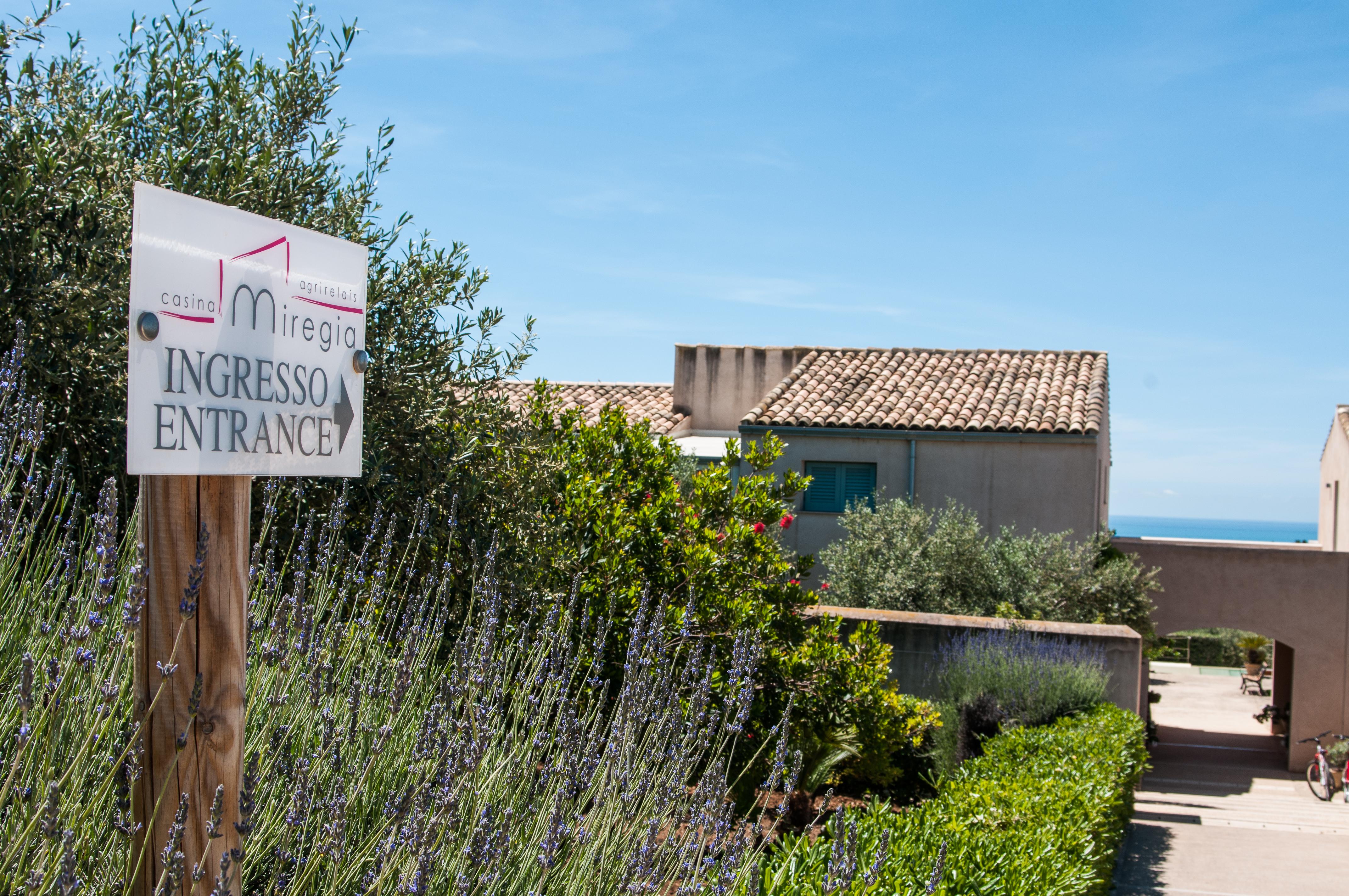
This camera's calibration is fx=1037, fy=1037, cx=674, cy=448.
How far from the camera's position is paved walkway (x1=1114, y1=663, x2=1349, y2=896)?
7.80 metres

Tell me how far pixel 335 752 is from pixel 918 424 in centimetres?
1707

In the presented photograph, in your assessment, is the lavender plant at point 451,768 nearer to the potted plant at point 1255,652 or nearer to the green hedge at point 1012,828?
the green hedge at point 1012,828

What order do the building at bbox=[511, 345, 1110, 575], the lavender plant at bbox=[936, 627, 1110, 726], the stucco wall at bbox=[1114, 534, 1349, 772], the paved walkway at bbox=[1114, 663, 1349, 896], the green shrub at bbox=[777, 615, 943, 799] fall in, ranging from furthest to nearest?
the stucco wall at bbox=[1114, 534, 1349, 772] → the building at bbox=[511, 345, 1110, 575] → the lavender plant at bbox=[936, 627, 1110, 726] → the paved walkway at bbox=[1114, 663, 1349, 896] → the green shrub at bbox=[777, 615, 943, 799]

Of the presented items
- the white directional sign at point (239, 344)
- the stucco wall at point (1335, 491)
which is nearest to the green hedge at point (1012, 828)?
the white directional sign at point (239, 344)

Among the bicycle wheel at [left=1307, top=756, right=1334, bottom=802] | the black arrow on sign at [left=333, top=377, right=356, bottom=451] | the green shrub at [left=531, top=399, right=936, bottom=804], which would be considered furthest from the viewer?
the bicycle wheel at [left=1307, top=756, right=1334, bottom=802]

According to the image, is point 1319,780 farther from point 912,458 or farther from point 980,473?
point 912,458

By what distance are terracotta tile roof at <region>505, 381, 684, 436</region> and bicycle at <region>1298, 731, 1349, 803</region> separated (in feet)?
41.4

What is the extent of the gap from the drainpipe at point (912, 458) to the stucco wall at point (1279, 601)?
3626mm

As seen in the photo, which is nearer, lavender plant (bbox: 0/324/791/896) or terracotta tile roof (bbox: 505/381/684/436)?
lavender plant (bbox: 0/324/791/896)

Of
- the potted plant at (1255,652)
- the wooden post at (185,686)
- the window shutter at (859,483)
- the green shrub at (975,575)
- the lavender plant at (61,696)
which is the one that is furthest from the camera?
the potted plant at (1255,652)

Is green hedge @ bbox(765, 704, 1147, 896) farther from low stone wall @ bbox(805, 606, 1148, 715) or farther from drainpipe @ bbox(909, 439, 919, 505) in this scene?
drainpipe @ bbox(909, 439, 919, 505)

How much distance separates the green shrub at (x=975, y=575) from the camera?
602 inches

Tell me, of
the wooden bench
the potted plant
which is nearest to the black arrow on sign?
the wooden bench

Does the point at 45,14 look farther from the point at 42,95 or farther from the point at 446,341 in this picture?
the point at 446,341
